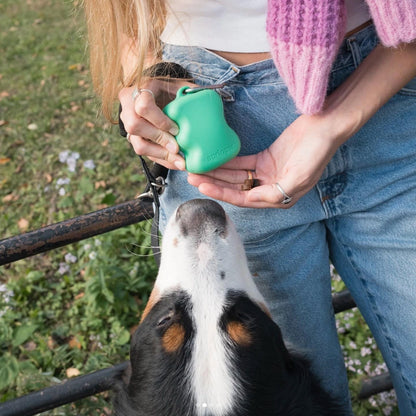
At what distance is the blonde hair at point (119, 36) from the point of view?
129 centimetres

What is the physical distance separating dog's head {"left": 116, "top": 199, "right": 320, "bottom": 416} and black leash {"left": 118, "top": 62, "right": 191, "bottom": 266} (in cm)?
10

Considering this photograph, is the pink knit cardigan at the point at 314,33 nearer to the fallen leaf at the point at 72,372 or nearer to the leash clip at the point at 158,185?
the leash clip at the point at 158,185

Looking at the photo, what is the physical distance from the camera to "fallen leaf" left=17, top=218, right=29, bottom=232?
3.92m

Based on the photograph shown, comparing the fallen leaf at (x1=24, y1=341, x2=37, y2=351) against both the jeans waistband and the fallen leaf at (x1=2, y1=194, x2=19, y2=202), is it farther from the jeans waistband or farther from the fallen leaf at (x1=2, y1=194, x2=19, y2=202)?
the jeans waistband

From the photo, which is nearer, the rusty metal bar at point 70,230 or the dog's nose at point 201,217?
the dog's nose at point 201,217

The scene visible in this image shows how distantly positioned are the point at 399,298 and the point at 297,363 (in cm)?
39

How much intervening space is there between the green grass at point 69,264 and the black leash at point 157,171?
0.43 metres

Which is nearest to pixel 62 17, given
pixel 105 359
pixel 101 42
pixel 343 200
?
pixel 105 359

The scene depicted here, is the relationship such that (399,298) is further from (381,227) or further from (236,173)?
(236,173)

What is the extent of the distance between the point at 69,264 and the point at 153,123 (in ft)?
8.17

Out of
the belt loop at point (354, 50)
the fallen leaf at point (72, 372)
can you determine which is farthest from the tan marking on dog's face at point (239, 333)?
the fallen leaf at point (72, 372)

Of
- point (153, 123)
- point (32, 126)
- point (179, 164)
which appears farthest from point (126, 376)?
point (32, 126)

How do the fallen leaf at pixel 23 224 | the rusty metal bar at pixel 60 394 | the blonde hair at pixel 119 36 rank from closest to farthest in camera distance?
1. the blonde hair at pixel 119 36
2. the rusty metal bar at pixel 60 394
3. the fallen leaf at pixel 23 224

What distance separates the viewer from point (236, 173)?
4.61 feet
